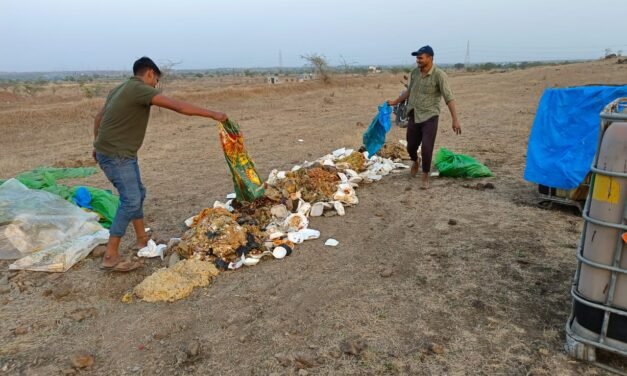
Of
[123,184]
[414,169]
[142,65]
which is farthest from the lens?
[414,169]

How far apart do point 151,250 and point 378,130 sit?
4.04 m

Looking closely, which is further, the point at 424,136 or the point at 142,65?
the point at 424,136

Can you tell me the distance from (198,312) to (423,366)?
162 centimetres

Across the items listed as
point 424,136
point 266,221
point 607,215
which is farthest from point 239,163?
point 607,215

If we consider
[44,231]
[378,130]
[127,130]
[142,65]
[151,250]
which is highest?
[142,65]

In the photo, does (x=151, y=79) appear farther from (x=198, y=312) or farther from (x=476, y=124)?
(x=476, y=124)

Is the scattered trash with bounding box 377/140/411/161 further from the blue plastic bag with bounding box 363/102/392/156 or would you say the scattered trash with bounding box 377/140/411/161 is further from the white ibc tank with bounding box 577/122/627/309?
the white ibc tank with bounding box 577/122/627/309

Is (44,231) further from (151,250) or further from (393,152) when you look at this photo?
(393,152)

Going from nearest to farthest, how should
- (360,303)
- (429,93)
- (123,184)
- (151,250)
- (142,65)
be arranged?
1. (360,303)
2. (142,65)
3. (123,184)
4. (151,250)
5. (429,93)

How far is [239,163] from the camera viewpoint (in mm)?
4652

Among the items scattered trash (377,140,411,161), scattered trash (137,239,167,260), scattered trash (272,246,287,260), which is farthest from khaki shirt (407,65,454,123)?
scattered trash (137,239,167,260)

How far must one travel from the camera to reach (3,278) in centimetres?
394

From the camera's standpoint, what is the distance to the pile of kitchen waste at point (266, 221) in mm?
3994

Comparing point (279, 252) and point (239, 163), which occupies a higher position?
point (239, 163)
